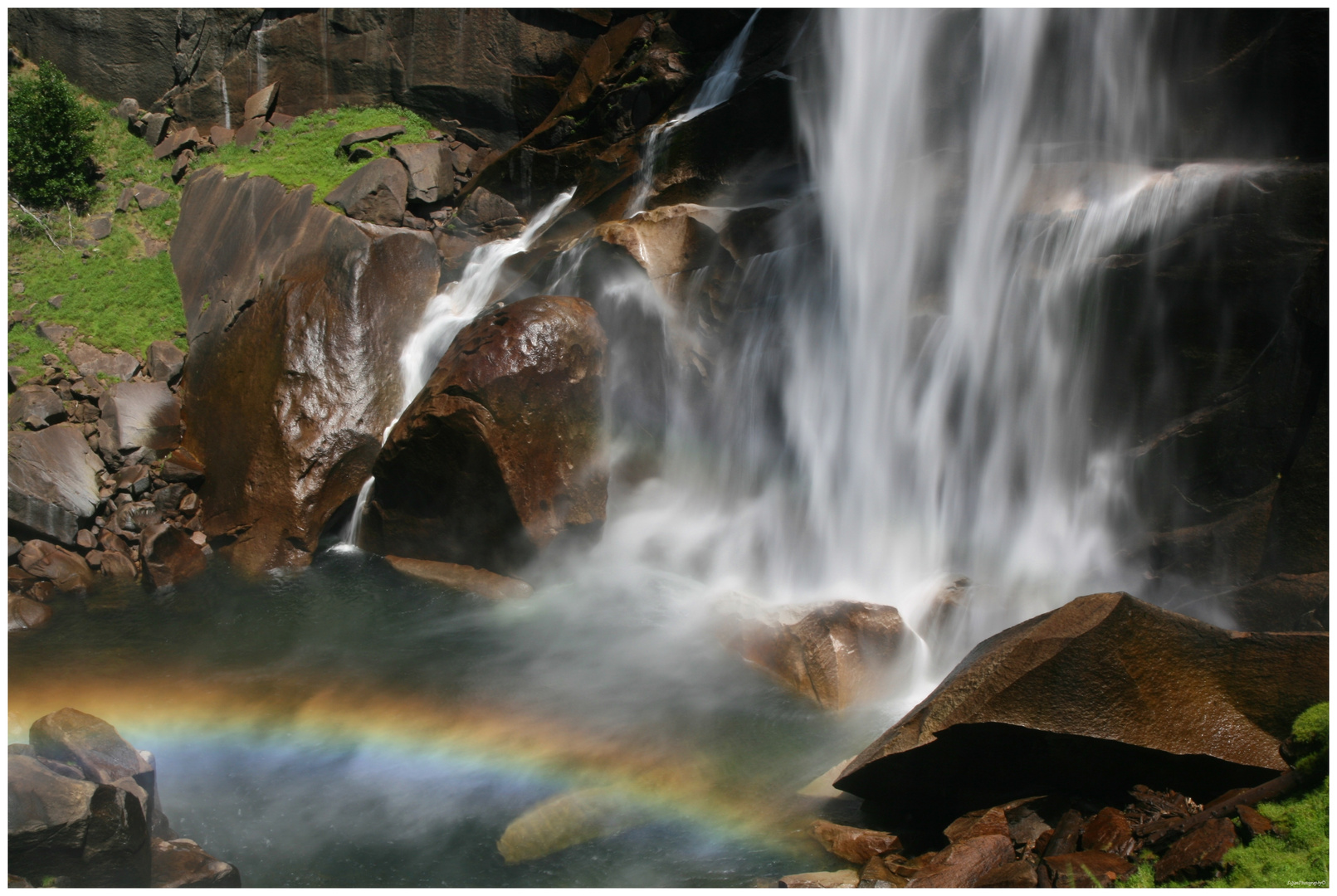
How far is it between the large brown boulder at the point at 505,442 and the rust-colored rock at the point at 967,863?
268 inches

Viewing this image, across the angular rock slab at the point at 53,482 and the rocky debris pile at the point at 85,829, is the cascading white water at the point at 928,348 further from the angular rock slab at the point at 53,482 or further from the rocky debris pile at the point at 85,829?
the angular rock slab at the point at 53,482

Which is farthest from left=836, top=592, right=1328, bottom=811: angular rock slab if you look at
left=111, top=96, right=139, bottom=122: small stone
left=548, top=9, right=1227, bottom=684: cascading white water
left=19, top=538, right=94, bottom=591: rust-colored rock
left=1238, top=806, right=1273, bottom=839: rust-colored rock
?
left=111, top=96, right=139, bottom=122: small stone

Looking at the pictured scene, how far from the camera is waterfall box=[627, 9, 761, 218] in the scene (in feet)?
47.3

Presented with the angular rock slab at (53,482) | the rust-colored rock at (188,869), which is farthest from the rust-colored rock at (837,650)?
the angular rock slab at (53,482)

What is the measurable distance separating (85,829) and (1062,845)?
240 inches

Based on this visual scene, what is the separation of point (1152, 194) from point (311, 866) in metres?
9.86

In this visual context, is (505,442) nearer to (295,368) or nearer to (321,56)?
(295,368)

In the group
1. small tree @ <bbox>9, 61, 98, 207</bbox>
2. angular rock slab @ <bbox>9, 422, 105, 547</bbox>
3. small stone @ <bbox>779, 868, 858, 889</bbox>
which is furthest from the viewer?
small tree @ <bbox>9, 61, 98, 207</bbox>

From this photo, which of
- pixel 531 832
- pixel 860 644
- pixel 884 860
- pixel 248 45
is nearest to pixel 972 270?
pixel 860 644

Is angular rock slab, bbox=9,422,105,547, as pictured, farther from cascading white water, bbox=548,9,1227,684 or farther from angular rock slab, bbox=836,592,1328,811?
angular rock slab, bbox=836,592,1328,811

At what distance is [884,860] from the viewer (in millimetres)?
5672

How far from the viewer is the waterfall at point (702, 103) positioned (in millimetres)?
14406

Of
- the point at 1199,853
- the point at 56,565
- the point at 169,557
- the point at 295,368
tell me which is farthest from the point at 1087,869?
the point at 56,565

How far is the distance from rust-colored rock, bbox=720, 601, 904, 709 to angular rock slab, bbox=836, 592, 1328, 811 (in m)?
2.25
